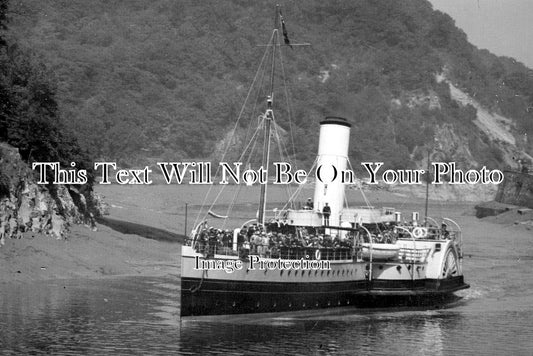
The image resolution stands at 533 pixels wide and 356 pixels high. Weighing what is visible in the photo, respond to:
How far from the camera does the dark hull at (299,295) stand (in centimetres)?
3859

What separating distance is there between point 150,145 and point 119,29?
168 ft

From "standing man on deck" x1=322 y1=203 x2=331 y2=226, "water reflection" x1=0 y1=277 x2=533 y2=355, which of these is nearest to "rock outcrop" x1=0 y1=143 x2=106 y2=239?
"water reflection" x1=0 y1=277 x2=533 y2=355

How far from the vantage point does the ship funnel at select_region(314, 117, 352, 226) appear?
49.2m

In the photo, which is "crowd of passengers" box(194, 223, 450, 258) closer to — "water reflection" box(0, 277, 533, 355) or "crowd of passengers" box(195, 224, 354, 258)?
"crowd of passengers" box(195, 224, 354, 258)

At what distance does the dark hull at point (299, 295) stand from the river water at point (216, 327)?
405 mm

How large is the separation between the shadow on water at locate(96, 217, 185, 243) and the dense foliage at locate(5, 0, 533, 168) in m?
49.9

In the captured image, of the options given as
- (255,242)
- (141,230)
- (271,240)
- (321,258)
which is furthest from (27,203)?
(141,230)

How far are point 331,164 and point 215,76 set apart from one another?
111965 millimetres

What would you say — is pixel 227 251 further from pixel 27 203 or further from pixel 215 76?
pixel 215 76

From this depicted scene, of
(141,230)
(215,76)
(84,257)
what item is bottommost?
(84,257)

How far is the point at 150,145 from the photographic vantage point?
130250mm

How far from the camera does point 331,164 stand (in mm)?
49406

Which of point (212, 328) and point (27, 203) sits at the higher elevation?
point (27, 203)

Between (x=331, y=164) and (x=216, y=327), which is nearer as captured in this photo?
(x=216, y=327)
